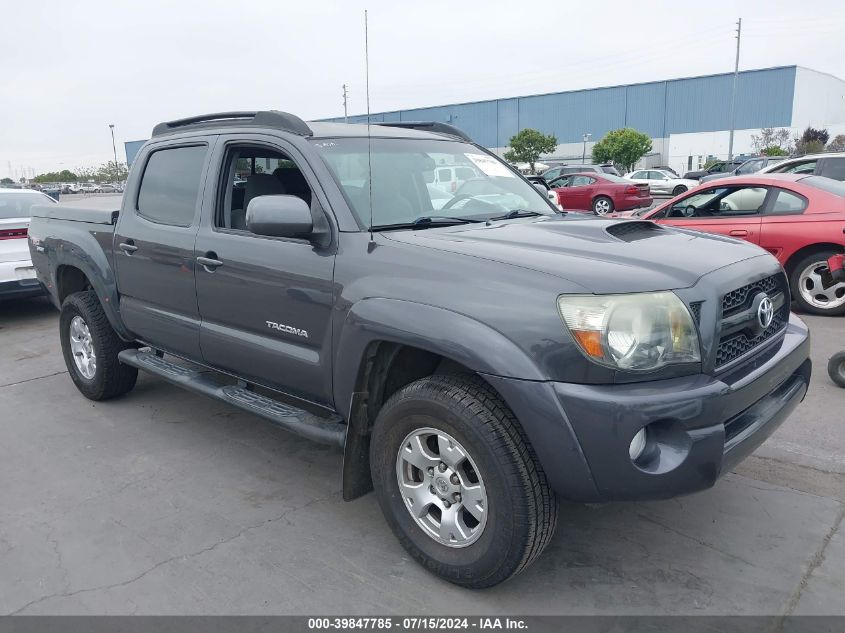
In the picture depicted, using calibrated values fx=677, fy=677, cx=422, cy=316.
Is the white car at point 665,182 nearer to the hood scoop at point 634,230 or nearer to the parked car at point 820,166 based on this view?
the parked car at point 820,166

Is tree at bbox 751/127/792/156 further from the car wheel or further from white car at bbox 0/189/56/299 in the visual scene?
white car at bbox 0/189/56/299

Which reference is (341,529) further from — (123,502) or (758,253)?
(758,253)

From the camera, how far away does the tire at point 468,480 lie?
245 centimetres

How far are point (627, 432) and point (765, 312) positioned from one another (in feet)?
3.36

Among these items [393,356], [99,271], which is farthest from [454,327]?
[99,271]

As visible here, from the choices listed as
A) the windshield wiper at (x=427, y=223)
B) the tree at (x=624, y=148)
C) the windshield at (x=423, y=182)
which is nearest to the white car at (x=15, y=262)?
the windshield at (x=423, y=182)

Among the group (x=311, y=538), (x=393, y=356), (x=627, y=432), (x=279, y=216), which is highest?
(x=279, y=216)

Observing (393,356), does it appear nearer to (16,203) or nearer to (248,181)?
(248,181)

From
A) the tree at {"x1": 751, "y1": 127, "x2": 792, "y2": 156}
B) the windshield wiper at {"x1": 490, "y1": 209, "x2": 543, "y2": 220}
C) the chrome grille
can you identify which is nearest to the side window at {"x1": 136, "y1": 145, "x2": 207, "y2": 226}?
the windshield wiper at {"x1": 490, "y1": 209, "x2": 543, "y2": 220}

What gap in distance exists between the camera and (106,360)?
4.86m

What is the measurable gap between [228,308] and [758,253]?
8.63ft

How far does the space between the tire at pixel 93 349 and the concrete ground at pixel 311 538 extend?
0.51 metres

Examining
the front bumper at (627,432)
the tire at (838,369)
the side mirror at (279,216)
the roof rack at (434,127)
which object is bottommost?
the tire at (838,369)

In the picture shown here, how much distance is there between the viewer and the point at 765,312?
2.85 metres
